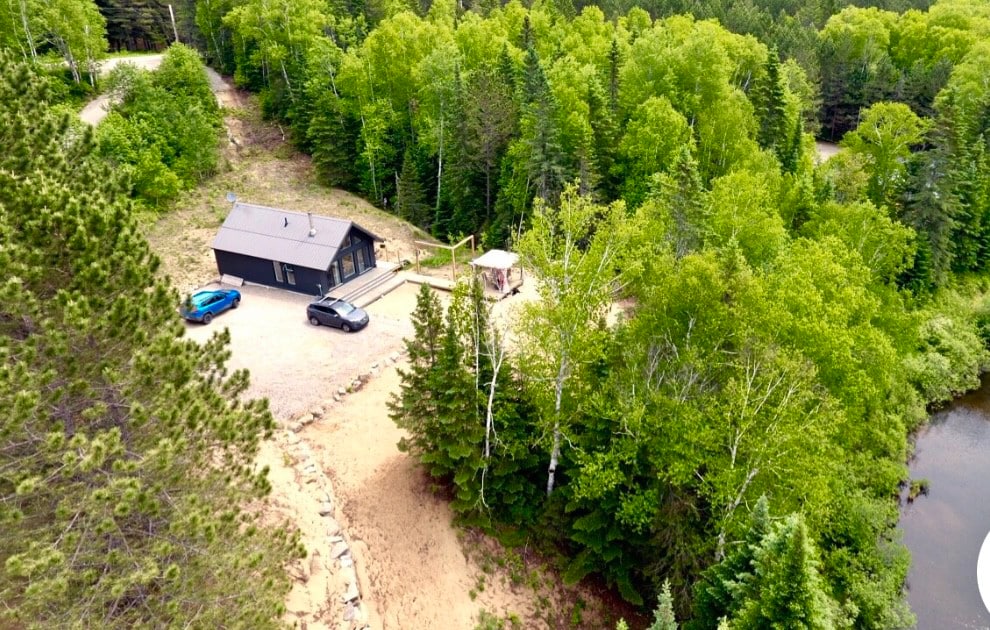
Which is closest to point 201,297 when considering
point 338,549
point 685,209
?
point 338,549

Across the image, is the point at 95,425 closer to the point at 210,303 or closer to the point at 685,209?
the point at 210,303

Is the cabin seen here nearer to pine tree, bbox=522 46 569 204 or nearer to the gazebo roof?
the gazebo roof

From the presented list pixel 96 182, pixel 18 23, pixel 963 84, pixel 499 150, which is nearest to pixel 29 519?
pixel 96 182

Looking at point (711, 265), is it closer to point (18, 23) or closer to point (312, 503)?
point (312, 503)

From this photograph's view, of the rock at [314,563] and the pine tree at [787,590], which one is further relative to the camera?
the rock at [314,563]

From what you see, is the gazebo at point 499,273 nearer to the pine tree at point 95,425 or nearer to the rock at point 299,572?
the rock at point 299,572

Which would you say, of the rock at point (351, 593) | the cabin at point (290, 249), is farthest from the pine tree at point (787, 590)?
the cabin at point (290, 249)
